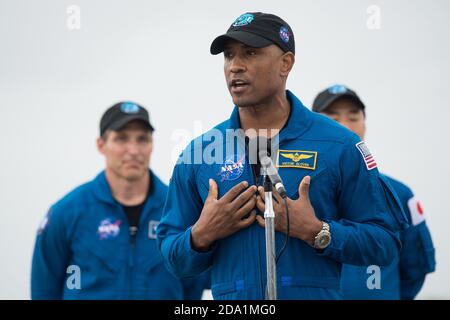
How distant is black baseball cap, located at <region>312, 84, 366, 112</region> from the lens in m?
7.14

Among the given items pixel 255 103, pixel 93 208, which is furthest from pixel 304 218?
pixel 93 208

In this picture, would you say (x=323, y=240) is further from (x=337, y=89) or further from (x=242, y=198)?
(x=337, y=89)

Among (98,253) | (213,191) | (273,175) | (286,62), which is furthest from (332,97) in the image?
(273,175)

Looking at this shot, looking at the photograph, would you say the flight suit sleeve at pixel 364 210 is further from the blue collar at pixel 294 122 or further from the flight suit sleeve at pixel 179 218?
the flight suit sleeve at pixel 179 218

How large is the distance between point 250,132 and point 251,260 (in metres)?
0.63

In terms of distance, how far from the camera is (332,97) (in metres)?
7.15

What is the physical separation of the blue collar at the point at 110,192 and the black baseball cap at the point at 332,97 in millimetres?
1338

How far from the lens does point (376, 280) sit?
650 cm

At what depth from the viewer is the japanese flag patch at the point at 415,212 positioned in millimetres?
6973

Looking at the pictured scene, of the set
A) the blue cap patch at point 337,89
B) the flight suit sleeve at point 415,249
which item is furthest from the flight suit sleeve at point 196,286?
the blue cap patch at point 337,89

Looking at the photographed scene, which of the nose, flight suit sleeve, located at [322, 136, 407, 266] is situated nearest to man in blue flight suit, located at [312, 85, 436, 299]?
flight suit sleeve, located at [322, 136, 407, 266]

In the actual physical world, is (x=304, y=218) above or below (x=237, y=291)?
above
